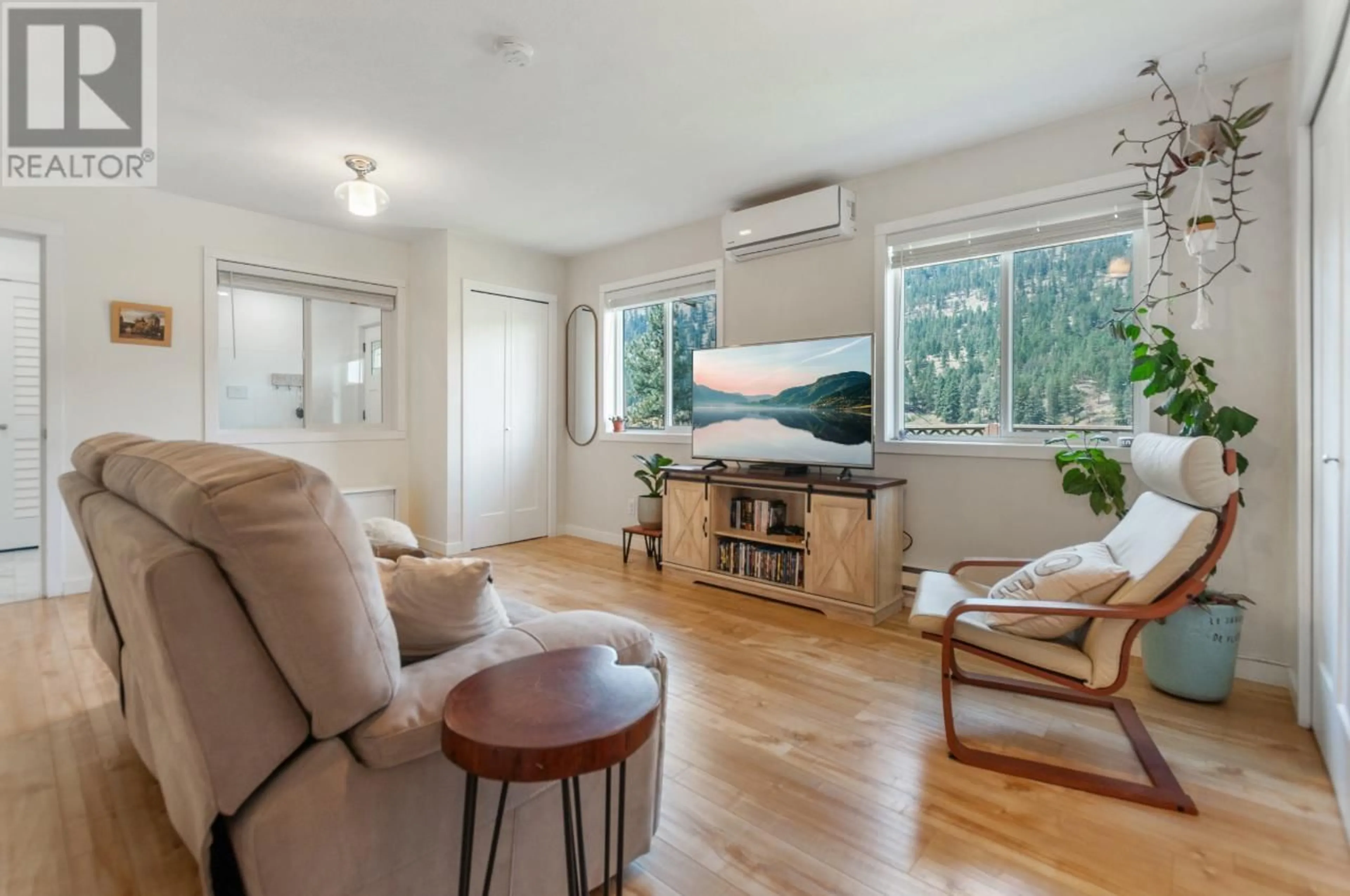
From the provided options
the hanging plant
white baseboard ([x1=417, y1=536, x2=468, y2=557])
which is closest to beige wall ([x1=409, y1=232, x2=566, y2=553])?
white baseboard ([x1=417, y1=536, x2=468, y2=557])

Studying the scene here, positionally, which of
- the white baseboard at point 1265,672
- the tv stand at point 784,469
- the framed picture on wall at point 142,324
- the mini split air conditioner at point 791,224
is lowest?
the white baseboard at point 1265,672

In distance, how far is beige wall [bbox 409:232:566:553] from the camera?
473 centimetres

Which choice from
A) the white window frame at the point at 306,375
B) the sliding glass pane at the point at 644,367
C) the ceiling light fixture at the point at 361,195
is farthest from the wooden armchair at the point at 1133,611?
the white window frame at the point at 306,375

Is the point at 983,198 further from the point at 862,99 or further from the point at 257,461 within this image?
the point at 257,461

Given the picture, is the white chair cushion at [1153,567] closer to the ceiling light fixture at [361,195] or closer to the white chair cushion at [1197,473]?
the white chair cushion at [1197,473]

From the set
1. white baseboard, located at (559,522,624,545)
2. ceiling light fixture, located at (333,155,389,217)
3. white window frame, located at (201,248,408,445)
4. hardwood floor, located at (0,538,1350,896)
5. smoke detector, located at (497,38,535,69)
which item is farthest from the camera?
white baseboard, located at (559,522,624,545)

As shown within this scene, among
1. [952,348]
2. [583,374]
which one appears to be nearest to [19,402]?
[583,374]

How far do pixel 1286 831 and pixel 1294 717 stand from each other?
0.86 meters

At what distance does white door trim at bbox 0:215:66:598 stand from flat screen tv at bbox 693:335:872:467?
384 centimetres

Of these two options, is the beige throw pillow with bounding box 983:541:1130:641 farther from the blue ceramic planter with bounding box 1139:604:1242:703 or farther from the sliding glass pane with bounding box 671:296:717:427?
the sliding glass pane with bounding box 671:296:717:427

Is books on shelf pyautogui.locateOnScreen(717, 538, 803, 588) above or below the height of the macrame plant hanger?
below

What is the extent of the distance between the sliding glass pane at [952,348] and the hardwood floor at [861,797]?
4.53ft

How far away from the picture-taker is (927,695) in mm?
2334

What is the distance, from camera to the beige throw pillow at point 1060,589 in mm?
1850
